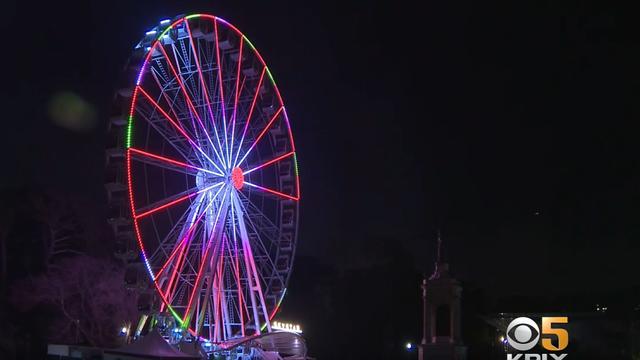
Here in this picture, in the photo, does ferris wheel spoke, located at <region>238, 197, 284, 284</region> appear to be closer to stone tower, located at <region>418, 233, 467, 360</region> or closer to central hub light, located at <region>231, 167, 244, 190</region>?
central hub light, located at <region>231, 167, 244, 190</region>

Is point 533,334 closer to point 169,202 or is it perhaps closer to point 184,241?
point 184,241

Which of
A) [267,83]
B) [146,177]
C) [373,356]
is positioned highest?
[267,83]

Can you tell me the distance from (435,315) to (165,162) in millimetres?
16633

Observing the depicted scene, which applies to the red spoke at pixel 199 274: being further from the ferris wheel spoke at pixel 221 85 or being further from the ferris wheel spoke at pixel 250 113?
the ferris wheel spoke at pixel 221 85

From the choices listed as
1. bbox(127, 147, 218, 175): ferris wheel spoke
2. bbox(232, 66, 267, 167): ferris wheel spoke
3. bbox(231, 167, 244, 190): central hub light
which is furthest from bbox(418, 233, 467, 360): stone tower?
bbox(127, 147, 218, 175): ferris wheel spoke

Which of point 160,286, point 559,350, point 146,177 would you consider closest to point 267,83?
point 146,177

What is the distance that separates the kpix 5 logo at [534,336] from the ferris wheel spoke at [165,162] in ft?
41.7

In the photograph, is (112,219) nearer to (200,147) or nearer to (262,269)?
(200,147)

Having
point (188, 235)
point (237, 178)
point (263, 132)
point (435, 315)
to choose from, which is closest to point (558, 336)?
point (435, 315)

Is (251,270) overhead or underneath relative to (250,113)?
underneath

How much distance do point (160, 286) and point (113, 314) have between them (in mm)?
14128

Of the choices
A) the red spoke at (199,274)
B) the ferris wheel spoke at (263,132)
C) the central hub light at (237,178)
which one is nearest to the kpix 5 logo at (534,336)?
the red spoke at (199,274)

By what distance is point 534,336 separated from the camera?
1077 inches

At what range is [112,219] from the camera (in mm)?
24938
